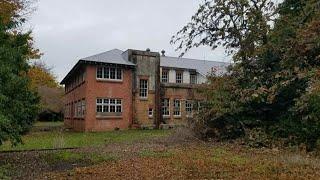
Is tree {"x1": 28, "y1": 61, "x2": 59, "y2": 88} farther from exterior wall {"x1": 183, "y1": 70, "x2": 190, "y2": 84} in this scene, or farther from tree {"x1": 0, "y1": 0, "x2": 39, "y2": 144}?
tree {"x1": 0, "y1": 0, "x2": 39, "y2": 144}

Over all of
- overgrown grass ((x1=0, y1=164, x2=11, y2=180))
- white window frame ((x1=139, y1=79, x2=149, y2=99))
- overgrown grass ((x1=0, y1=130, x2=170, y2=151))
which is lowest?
overgrown grass ((x1=0, y1=164, x2=11, y2=180))

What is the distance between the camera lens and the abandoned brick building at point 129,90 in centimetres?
3859

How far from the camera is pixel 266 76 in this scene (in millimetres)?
23531

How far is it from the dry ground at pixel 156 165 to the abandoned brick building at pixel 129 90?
18.1 metres

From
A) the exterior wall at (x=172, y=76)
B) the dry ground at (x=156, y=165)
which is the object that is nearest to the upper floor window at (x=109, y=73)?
the exterior wall at (x=172, y=76)

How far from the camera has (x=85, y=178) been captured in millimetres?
12250

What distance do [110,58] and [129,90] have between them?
3.59 meters

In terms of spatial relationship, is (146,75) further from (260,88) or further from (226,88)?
(260,88)

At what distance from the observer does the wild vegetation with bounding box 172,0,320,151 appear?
19.6 m

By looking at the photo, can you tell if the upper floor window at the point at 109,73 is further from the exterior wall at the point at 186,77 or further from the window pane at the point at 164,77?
the exterior wall at the point at 186,77

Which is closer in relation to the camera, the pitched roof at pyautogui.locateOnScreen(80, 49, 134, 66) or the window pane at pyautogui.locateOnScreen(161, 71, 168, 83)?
the pitched roof at pyautogui.locateOnScreen(80, 49, 134, 66)

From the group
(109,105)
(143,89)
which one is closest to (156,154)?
(109,105)

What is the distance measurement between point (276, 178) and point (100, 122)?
2838 cm

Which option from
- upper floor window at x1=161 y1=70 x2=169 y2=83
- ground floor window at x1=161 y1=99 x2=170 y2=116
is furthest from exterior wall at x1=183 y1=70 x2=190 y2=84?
ground floor window at x1=161 y1=99 x2=170 y2=116
